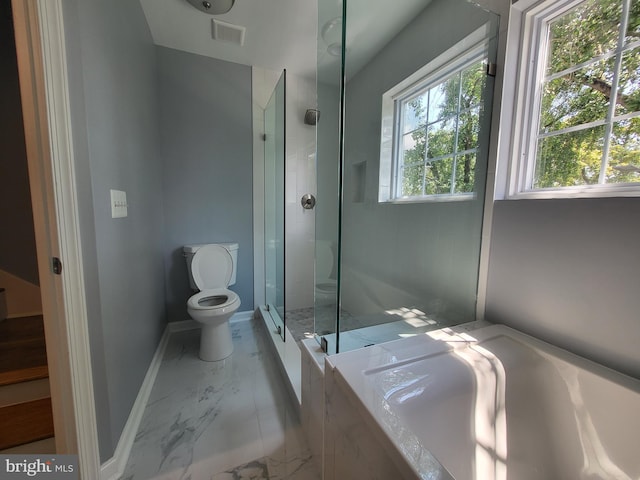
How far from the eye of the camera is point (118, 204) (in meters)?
1.19

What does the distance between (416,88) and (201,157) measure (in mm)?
1861

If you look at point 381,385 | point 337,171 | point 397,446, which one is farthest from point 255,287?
point 397,446

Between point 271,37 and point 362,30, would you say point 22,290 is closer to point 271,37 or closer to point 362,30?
→ point 271,37

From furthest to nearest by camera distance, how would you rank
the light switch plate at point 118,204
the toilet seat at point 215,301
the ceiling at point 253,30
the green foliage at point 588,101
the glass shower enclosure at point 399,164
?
1. the toilet seat at point 215,301
2. the ceiling at point 253,30
3. the glass shower enclosure at point 399,164
4. the light switch plate at point 118,204
5. the green foliage at point 588,101

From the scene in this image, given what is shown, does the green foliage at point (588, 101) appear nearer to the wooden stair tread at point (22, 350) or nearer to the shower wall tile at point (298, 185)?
the shower wall tile at point (298, 185)

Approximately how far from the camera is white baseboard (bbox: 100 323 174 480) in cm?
104

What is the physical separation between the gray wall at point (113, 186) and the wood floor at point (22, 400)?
234 millimetres

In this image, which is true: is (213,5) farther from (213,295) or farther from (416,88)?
(213,295)

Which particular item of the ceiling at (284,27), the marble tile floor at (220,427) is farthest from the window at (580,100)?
the marble tile floor at (220,427)

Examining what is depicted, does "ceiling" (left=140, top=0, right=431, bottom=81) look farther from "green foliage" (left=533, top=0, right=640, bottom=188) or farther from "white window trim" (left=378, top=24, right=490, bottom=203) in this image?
"green foliage" (left=533, top=0, right=640, bottom=188)

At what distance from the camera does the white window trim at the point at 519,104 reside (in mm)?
1114

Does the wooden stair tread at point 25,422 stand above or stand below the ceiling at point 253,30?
below

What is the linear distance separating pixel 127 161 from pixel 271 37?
147 centimetres

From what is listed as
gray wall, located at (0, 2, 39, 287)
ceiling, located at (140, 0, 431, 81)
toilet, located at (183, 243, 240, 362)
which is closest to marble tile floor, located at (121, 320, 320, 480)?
toilet, located at (183, 243, 240, 362)
